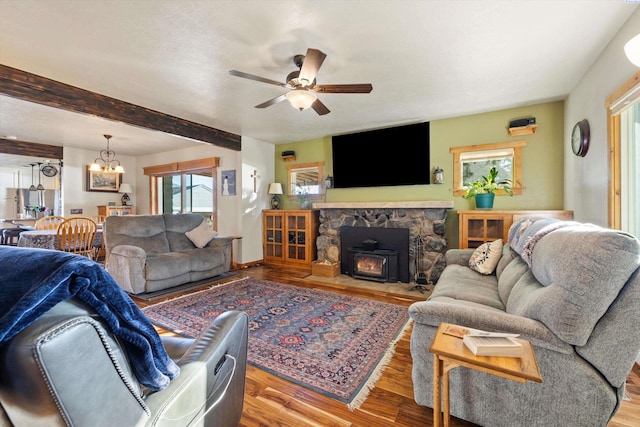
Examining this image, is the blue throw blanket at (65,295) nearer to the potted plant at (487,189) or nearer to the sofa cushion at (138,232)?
the sofa cushion at (138,232)

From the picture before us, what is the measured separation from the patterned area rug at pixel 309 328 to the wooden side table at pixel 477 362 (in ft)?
2.20

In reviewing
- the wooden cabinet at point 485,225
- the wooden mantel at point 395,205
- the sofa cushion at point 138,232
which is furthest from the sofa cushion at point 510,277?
the sofa cushion at point 138,232

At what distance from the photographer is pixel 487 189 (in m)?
3.74

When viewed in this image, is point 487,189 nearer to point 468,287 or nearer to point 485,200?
point 485,200

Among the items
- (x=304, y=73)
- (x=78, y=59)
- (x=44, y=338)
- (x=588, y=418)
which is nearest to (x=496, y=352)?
(x=588, y=418)

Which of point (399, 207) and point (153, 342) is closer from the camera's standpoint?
point (153, 342)

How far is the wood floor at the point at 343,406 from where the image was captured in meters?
1.49

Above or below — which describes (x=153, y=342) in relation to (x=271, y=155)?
below

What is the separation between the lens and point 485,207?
373 cm

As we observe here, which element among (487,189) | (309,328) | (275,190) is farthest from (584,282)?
(275,190)

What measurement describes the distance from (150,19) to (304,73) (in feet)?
3.68

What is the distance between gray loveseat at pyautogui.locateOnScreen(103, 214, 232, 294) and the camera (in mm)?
3527

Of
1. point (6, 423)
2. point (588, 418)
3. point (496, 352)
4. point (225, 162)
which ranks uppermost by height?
point (225, 162)

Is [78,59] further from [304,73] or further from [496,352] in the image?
[496,352]
